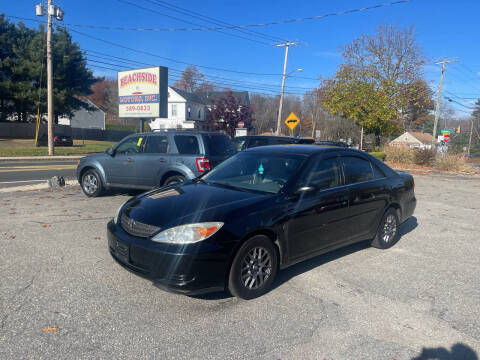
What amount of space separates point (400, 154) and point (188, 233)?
75.3ft

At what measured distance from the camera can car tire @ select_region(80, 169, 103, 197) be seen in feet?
28.8

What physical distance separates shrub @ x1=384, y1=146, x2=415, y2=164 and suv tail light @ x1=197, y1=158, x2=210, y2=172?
19.1 meters

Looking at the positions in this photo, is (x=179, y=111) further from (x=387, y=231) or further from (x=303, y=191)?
(x=303, y=191)

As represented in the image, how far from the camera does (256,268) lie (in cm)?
371

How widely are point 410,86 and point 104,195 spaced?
2475cm

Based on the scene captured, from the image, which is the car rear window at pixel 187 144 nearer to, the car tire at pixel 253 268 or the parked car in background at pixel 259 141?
the parked car in background at pixel 259 141

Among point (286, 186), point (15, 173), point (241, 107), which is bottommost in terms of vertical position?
point (15, 173)

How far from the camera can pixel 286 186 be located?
414 centimetres

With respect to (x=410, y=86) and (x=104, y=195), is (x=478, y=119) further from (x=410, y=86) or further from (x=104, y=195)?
(x=104, y=195)

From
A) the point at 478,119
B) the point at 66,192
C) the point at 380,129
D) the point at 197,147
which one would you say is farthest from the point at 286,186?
the point at 478,119

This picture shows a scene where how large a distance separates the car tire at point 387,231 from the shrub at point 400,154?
1919cm

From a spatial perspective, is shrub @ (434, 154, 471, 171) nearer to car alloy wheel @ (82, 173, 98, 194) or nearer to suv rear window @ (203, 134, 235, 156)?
suv rear window @ (203, 134, 235, 156)

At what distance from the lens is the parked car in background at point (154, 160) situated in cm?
784

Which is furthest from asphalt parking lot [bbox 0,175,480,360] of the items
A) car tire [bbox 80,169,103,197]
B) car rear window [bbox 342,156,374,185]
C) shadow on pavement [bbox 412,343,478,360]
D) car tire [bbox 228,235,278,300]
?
car tire [bbox 80,169,103,197]
